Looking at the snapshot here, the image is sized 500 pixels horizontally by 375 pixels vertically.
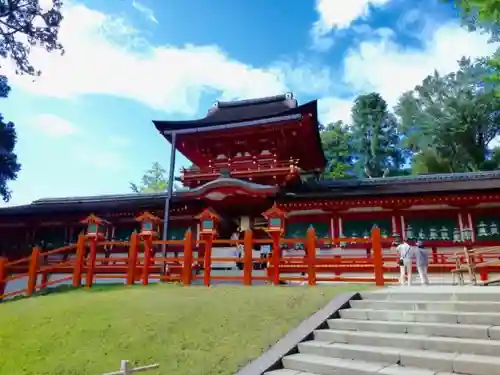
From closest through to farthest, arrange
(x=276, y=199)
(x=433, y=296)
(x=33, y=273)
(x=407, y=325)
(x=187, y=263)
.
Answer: (x=407, y=325) → (x=433, y=296) → (x=187, y=263) → (x=33, y=273) → (x=276, y=199)

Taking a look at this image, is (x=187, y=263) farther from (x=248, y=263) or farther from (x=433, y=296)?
(x=433, y=296)

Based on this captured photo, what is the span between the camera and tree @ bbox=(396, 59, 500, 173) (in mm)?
32719

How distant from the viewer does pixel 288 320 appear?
7.19m

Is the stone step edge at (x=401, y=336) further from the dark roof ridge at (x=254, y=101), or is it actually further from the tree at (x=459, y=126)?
the tree at (x=459, y=126)

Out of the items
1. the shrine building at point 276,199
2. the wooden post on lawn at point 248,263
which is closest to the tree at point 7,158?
the shrine building at point 276,199

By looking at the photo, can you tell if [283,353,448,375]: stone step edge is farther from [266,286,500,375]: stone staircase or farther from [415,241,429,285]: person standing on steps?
[415,241,429,285]: person standing on steps

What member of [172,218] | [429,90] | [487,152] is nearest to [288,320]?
[172,218]

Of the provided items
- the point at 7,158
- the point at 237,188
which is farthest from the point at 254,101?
the point at 7,158

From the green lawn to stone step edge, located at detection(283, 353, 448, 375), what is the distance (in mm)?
626

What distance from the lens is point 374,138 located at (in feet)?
132

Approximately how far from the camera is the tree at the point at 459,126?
1288 inches

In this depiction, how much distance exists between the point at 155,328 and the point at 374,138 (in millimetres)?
37291

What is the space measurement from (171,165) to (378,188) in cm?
849

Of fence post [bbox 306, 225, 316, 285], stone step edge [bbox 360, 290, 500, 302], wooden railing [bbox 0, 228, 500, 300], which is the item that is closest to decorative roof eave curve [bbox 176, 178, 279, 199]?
wooden railing [bbox 0, 228, 500, 300]
